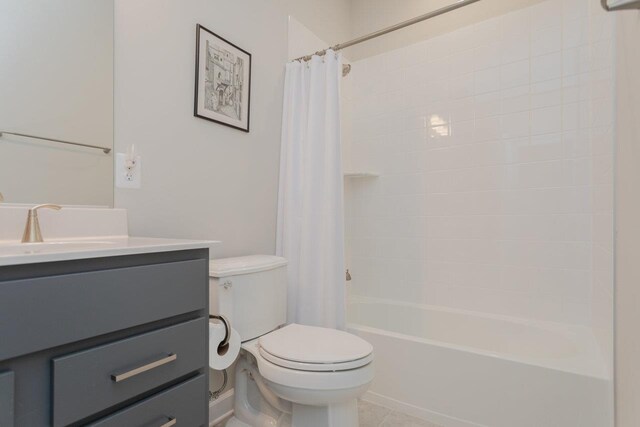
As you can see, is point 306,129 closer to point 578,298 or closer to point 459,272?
point 459,272

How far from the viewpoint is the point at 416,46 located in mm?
2400

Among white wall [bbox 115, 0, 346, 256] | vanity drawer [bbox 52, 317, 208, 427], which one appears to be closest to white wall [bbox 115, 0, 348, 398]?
white wall [bbox 115, 0, 346, 256]

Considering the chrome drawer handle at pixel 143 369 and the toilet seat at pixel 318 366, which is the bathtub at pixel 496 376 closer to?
the toilet seat at pixel 318 366

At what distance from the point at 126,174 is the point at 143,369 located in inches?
31.1

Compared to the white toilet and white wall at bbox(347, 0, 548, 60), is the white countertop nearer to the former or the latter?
the white toilet

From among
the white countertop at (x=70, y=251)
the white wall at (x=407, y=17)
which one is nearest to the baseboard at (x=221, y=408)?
the white countertop at (x=70, y=251)

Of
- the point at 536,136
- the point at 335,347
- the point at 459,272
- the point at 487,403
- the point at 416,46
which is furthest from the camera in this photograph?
the point at 416,46

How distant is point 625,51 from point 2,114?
1791 millimetres

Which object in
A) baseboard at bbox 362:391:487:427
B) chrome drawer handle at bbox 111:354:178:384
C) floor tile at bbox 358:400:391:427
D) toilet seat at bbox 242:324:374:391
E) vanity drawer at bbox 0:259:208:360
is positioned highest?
vanity drawer at bbox 0:259:208:360

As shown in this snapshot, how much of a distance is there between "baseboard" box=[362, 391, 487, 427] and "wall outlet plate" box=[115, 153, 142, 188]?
1549mm

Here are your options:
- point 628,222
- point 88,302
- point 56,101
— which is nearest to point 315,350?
point 88,302

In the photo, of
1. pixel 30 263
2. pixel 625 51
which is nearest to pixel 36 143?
pixel 30 263

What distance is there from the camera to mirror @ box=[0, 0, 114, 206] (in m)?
1.03

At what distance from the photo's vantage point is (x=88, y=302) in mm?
689
